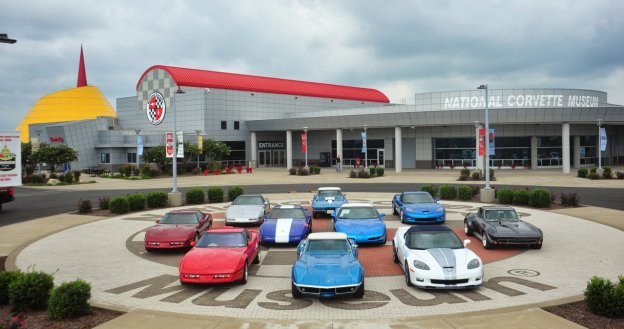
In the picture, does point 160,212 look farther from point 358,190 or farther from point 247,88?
point 247,88

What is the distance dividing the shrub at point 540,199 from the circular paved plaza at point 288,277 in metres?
5.57

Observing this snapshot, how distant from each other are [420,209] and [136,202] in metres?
15.2

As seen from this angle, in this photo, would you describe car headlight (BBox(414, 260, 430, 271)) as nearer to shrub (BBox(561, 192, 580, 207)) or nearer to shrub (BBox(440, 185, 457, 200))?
shrub (BBox(561, 192, 580, 207))

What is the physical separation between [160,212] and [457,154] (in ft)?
132

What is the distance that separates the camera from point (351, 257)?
11188 millimetres

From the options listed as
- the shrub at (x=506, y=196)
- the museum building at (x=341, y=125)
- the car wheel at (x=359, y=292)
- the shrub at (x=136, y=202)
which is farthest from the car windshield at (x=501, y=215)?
the museum building at (x=341, y=125)

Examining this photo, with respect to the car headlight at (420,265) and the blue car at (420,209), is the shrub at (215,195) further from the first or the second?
the car headlight at (420,265)

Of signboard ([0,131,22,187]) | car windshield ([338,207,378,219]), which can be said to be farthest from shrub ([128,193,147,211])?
car windshield ([338,207,378,219])

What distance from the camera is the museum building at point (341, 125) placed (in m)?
49.5

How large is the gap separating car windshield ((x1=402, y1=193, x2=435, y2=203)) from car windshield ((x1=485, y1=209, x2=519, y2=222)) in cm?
425

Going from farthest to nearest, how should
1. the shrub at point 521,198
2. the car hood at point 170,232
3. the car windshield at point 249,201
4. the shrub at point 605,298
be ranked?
the shrub at point 521,198 → the car windshield at point 249,201 → the car hood at point 170,232 → the shrub at point 605,298

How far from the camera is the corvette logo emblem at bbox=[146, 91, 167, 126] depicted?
2527 inches

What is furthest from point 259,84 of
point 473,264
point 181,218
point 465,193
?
point 473,264

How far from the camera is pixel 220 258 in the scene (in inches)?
458
